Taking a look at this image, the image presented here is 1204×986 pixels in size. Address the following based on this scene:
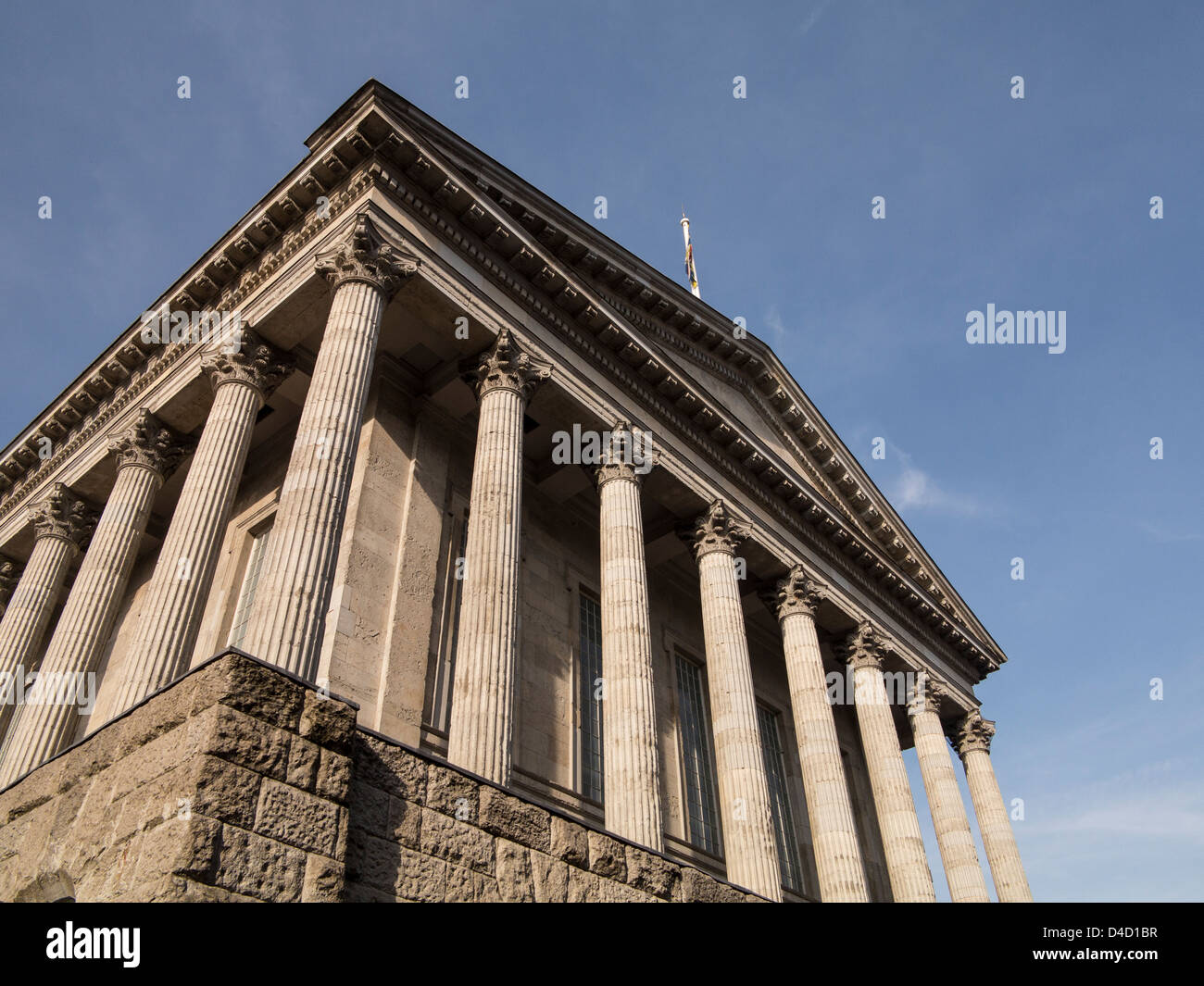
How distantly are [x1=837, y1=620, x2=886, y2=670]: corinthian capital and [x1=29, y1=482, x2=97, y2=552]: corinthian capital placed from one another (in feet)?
70.3

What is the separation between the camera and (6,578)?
24.4 meters

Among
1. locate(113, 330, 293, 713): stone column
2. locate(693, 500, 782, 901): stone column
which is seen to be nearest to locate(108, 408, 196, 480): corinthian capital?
locate(113, 330, 293, 713): stone column

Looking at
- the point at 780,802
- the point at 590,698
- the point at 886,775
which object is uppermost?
the point at 590,698

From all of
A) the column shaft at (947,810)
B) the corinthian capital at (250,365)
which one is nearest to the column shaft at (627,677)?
the corinthian capital at (250,365)

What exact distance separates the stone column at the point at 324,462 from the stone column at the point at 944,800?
73.5ft

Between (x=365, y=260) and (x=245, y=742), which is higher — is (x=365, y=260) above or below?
above

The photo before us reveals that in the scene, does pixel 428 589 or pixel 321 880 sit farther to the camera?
pixel 428 589

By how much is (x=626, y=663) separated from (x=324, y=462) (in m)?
7.14

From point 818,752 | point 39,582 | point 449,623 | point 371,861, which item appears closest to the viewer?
point 371,861

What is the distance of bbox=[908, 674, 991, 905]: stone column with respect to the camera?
27719 millimetres

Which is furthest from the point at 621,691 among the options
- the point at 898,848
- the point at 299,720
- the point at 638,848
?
the point at 898,848

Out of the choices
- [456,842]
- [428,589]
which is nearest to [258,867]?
[456,842]

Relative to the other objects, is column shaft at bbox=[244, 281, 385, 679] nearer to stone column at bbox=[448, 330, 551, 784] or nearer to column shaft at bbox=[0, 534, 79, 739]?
stone column at bbox=[448, 330, 551, 784]

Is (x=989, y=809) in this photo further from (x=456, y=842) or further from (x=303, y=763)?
(x=303, y=763)
